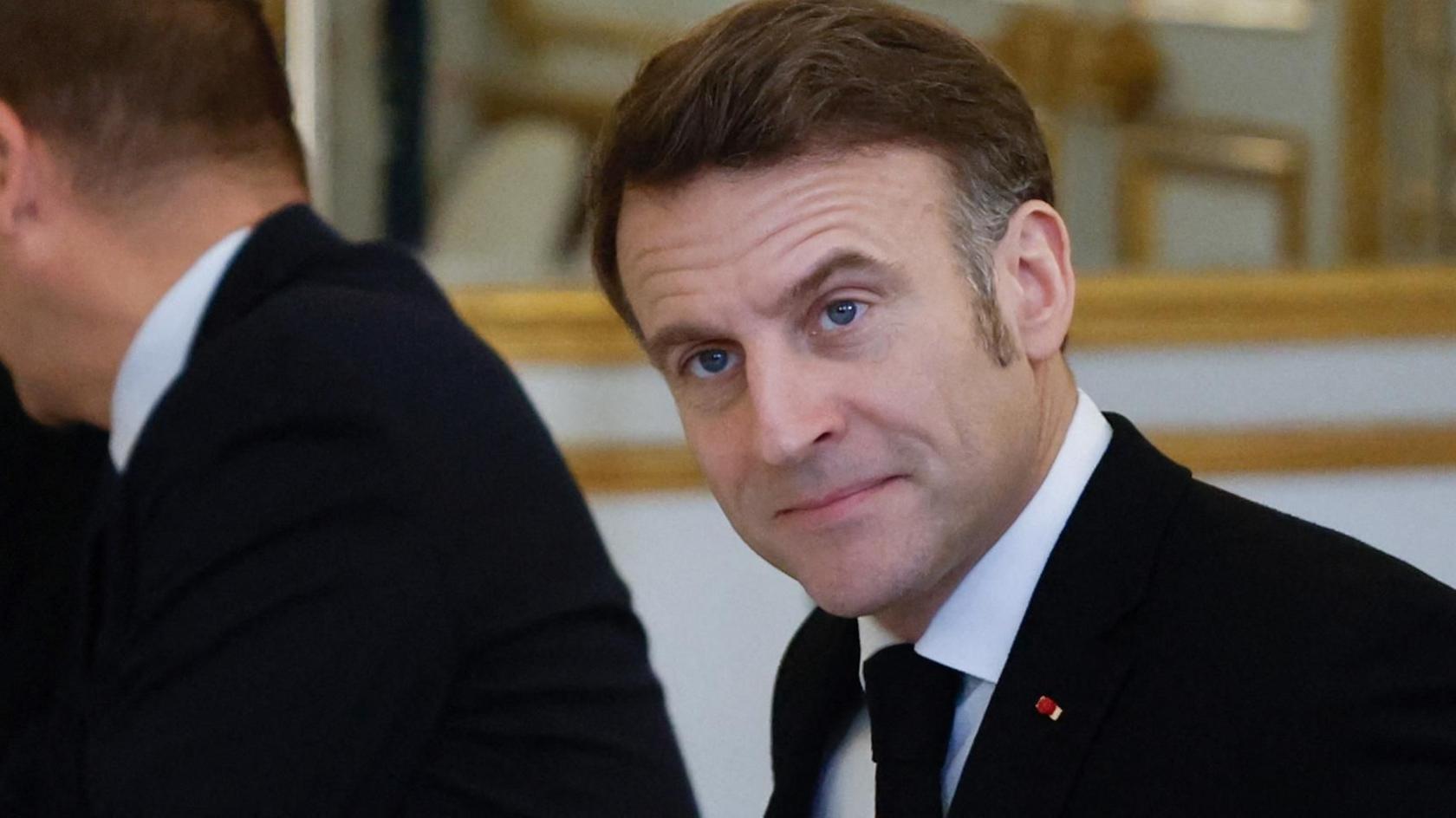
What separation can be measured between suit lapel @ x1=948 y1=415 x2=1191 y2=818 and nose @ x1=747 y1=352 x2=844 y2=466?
0.16 metres

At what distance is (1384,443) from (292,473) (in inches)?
78.0

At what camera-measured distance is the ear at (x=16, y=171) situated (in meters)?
1.36

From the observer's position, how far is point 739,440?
106cm

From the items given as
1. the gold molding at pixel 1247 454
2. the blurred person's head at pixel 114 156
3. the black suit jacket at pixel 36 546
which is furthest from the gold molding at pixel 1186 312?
the blurred person's head at pixel 114 156

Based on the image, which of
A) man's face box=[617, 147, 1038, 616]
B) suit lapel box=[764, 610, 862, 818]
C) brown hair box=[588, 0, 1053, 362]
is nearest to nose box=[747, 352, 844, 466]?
man's face box=[617, 147, 1038, 616]

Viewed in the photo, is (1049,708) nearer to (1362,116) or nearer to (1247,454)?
(1247,454)

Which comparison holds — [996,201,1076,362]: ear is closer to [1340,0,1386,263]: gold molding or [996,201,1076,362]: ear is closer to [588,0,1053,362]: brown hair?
[588,0,1053,362]: brown hair

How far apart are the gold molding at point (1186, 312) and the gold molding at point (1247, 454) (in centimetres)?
13

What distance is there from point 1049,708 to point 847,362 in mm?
214

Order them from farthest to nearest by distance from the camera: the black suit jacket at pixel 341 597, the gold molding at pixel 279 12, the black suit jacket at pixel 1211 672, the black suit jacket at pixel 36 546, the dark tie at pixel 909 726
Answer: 1. the gold molding at pixel 279 12
2. the black suit jacket at pixel 36 546
3. the black suit jacket at pixel 341 597
4. the dark tie at pixel 909 726
5. the black suit jacket at pixel 1211 672

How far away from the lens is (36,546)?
1586 millimetres

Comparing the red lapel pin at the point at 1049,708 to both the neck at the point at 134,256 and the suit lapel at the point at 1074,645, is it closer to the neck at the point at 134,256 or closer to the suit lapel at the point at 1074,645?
the suit lapel at the point at 1074,645

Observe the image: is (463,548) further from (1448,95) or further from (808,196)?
(1448,95)

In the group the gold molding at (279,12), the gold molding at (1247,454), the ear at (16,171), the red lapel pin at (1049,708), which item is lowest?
the gold molding at (1247,454)
